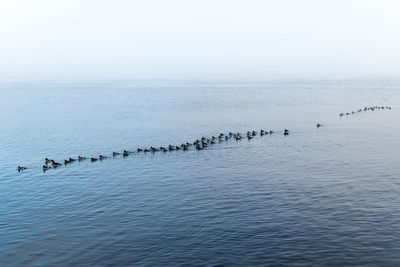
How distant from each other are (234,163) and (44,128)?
60.2 meters

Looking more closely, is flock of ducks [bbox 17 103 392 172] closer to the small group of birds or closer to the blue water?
the small group of birds

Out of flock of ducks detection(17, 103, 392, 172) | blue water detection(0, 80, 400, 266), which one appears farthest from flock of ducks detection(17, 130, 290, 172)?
blue water detection(0, 80, 400, 266)

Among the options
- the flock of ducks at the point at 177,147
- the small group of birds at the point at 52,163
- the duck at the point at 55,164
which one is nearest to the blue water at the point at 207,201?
the small group of birds at the point at 52,163

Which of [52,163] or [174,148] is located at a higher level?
[174,148]

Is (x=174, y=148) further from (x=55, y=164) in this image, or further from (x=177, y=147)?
(x=55, y=164)

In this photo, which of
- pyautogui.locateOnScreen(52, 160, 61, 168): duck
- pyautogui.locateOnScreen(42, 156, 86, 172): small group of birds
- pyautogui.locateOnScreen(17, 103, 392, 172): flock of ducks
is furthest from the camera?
pyautogui.locateOnScreen(17, 103, 392, 172): flock of ducks

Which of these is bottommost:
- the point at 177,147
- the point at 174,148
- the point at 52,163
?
the point at 52,163

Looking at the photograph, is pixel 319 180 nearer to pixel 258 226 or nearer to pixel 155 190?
pixel 258 226

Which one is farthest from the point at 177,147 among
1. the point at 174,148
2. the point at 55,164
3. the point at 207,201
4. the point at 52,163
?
the point at 207,201

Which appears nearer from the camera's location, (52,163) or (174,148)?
(52,163)

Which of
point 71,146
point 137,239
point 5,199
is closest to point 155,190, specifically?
point 137,239

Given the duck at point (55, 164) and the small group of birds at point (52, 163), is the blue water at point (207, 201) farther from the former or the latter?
the duck at point (55, 164)

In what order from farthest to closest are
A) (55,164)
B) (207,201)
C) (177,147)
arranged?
(177,147), (55,164), (207,201)

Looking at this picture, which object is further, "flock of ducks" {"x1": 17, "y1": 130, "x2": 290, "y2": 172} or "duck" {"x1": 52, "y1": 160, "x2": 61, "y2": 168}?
"flock of ducks" {"x1": 17, "y1": 130, "x2": 290, "y2": 172}
